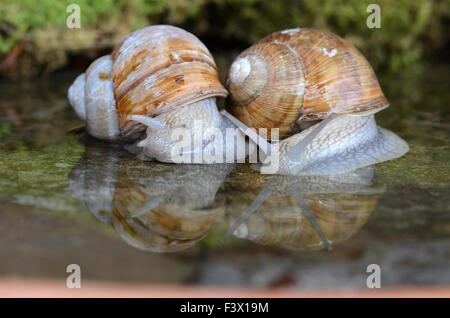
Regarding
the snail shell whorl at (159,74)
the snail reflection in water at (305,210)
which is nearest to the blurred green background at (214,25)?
the snail shell whorl at (159,74)

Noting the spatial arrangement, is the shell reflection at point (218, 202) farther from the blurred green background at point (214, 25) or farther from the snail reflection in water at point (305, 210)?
the blurred green background at point (214, 25)

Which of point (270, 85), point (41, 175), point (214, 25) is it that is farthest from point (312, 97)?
point (214, 25)

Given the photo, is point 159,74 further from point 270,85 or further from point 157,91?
point 270,85

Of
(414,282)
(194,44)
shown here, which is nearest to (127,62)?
(194,44)

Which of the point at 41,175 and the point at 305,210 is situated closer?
the point at 305,210

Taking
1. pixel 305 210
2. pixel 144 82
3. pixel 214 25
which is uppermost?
pixel 214 25

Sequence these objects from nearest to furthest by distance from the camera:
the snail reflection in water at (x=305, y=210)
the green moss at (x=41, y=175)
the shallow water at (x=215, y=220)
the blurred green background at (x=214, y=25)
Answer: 1. the shallow water at (x=215, y=220)
2. the snail reflection in water at (x=305, y=210)
3. the green moss at (x=41, y=175)
4. the blurred green background at (x=214, y=25)
